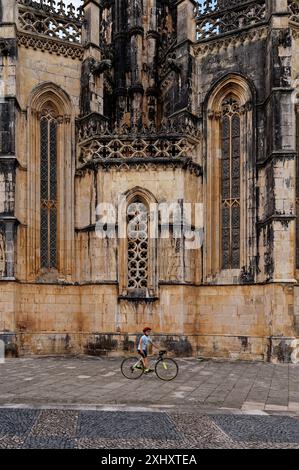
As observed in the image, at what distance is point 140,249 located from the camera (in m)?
20.3

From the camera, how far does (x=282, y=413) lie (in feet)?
35.5

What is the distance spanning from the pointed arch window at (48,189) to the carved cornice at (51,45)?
7.92ft

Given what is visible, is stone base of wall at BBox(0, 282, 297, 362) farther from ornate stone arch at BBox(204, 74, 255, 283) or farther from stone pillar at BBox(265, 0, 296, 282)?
stone pillar at BBox(265, 0, 296, 282)

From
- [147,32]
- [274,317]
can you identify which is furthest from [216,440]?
[147,32]

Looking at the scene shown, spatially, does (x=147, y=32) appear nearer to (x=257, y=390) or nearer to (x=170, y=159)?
(x=170, y=159)

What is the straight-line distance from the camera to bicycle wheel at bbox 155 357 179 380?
566 inches

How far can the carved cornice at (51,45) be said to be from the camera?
21.6 meters

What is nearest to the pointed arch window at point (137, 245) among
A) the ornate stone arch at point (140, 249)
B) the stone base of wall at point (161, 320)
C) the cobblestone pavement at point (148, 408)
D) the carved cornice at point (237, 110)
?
the ornate stone arch at point (140, 249)

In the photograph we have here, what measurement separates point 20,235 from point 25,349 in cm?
425

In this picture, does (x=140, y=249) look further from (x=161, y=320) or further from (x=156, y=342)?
(x=156, y=342)

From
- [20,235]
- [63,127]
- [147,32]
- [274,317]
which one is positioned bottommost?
[274,317]

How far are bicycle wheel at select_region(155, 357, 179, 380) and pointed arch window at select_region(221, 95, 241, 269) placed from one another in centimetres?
703

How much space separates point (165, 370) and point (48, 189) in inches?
407

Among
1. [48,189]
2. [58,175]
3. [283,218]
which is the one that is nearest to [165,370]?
[283,218]
